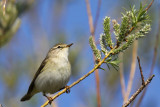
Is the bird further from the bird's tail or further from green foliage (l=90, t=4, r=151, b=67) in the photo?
green foliage (l=90, t=4, r=151, b=67)

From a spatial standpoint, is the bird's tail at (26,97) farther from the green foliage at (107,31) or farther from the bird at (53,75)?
the green foliage at (107,31)

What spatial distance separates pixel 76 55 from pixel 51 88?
2.75 ft

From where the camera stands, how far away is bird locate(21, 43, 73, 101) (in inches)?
169

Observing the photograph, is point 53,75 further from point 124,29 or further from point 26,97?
point 124,29

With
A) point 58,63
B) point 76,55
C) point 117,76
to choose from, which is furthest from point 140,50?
point 58,63

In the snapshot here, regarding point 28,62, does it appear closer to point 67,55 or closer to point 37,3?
point 67,55

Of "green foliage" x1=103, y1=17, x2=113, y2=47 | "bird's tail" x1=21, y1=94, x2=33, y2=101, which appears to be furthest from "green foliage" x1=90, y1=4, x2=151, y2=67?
"bird's tail" x1=21, y1=94, x2=33, y2=101

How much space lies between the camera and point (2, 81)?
4660 mm

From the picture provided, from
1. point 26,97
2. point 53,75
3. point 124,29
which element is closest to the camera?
point 124,29

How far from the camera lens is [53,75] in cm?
431

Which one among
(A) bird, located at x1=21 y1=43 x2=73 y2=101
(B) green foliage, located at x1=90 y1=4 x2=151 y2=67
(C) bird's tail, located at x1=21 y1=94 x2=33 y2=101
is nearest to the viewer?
(B) green foliage, located at x1=90 y1=4 x2=151 y2=67

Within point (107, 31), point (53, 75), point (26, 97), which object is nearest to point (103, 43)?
point (107, 31)

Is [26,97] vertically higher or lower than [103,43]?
lower

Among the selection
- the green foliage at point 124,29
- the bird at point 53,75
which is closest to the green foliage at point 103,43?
the green foliage at point 124,29
